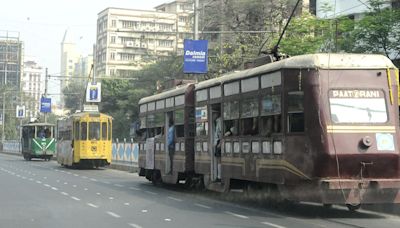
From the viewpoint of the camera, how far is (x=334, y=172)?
11070 millimetres

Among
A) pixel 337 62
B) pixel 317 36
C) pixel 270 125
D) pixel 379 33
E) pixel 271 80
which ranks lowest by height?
pixel 270 125

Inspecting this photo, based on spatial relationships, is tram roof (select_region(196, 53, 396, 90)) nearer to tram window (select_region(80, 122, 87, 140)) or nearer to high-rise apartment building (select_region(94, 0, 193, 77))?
tram window (select_region(80, 122, 87, 140))

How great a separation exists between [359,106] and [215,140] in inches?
181

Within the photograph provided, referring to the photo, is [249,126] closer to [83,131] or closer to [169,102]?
[169,102]

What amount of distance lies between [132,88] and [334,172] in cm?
5870

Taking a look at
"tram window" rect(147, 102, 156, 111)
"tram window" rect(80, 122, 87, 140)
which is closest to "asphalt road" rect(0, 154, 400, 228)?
"tram window" rect(147, 102, 156, 111)

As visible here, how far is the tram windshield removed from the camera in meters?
11.4

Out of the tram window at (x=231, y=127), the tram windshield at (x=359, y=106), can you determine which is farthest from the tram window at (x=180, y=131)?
the tram windshield at (x=359, y=106)

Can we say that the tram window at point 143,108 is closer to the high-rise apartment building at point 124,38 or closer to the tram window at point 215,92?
the tram window at point 215,92

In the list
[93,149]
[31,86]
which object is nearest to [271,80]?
[93,149]

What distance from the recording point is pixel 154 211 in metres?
12.8

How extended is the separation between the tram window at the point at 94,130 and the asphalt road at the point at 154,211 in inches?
521

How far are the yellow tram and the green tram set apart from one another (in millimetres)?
12198

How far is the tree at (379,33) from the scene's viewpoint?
59.1ft
